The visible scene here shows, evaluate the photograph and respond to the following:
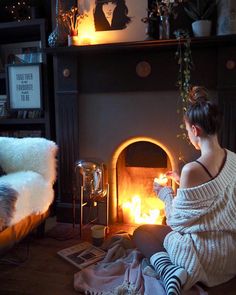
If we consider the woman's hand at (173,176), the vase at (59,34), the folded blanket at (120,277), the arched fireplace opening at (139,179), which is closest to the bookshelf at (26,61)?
the vase at (59,34)

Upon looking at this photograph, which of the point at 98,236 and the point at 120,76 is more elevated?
the point at 120,76

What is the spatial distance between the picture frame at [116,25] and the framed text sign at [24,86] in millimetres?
502

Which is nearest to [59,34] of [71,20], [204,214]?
[71,20]

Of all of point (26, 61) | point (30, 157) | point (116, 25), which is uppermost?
point (116, 25)

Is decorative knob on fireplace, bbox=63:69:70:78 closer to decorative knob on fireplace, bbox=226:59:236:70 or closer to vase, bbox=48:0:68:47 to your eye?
vase, bbox=48:0:68:47

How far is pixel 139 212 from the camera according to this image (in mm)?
2613

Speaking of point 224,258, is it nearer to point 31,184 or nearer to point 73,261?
point 73,261

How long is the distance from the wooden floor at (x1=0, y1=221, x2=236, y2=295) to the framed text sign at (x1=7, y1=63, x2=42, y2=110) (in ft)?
3.55

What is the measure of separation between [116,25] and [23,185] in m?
1.33

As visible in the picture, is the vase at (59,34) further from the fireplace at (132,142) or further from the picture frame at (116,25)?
the fireplace at (132,142)

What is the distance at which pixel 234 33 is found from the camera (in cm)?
209

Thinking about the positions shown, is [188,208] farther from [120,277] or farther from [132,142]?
[132,142]

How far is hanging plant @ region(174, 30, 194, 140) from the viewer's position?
7.02ft

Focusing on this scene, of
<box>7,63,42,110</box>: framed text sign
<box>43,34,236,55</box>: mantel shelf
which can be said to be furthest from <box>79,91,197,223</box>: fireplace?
<box>7,63,42,110</box>: framed text sign
